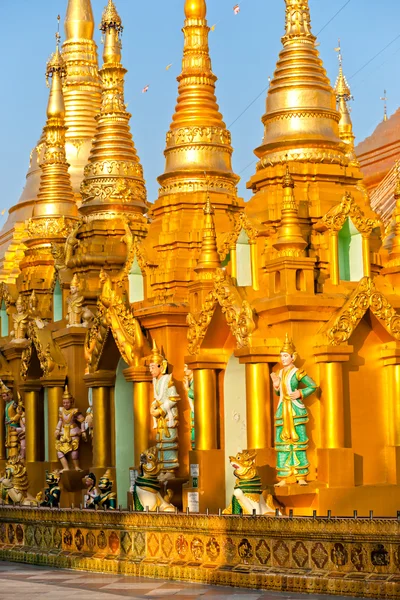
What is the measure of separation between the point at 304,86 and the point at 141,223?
6.95 meters

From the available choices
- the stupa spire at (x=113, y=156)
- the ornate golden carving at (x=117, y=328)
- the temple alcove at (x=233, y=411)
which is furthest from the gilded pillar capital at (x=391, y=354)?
the stupa spire at (x=113, y=156)

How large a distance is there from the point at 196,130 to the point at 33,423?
8391mm

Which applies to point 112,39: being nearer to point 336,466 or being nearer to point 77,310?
point 77,310

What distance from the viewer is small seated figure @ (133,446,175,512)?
859 inches

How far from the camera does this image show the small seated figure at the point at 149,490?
21.8m

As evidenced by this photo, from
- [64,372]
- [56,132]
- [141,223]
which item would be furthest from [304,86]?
[56,132]

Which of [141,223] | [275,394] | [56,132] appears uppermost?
[56,132]

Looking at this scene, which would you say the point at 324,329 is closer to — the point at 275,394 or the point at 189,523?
the point at 275,394

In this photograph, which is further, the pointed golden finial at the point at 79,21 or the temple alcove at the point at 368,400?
the pointed golden finial at the point at 79,21

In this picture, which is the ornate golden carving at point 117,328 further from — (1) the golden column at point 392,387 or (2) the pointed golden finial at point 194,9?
(1) the golden column at point 392,387

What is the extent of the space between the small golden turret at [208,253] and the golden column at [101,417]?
4430 millimetres

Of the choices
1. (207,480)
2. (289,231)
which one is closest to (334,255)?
(289,231)

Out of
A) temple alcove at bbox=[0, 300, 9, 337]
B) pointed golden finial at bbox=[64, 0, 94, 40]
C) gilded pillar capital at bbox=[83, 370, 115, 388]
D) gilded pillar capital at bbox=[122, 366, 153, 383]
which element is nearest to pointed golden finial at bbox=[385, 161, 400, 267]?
gilded pillar capital at bbox=[122, 366, 153, 383]

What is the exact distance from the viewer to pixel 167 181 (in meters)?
28.4
